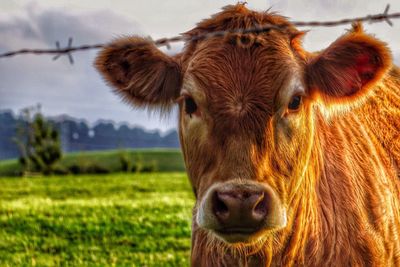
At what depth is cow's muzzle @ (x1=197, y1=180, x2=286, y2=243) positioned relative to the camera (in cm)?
343

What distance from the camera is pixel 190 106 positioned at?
4184mm

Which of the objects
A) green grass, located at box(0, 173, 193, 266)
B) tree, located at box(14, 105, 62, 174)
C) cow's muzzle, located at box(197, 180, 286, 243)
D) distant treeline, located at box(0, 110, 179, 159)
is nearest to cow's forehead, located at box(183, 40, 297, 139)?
cow's muzzle, located at box(197, 180, 286, 243)

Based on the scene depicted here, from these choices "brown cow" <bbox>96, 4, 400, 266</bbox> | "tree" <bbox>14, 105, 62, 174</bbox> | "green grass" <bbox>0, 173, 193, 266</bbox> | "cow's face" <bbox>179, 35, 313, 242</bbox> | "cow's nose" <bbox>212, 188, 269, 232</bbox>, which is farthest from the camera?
"tree" <bbox>14, 105, 62, 174</bbox>

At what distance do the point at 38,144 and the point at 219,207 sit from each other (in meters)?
32.3

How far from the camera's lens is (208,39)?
14.3 feet

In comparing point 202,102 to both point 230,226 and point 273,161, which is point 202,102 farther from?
point 230,226

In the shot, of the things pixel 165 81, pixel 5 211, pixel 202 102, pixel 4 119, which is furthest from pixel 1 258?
pixel 4 119

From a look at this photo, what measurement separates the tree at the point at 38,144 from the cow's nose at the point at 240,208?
3119cm

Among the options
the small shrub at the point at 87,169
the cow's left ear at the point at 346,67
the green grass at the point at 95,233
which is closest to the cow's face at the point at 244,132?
the cow's left ear at the point at 346,67

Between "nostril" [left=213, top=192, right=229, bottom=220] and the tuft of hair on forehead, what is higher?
the tuft of hair on forehead

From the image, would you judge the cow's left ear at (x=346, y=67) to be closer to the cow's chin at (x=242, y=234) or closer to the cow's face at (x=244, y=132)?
the cow's face at (x=244, y=132)

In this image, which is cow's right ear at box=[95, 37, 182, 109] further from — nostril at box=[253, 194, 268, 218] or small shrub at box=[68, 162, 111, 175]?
small shrub at box=[68, 162, 111, 175]

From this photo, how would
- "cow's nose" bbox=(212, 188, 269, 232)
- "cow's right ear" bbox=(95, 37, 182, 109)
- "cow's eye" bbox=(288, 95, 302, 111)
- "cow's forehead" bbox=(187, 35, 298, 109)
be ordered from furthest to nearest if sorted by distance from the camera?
"cow's right ear" bbox=(95, 37, 182, 109), "cow's eye" bbox=(288, 95, 302, 111), "cow's forehead" bbox=(187, 35, 298, 109), "cow's nose" bbox=(212, 188, 269, 232)

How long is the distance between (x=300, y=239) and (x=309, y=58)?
1.22m
